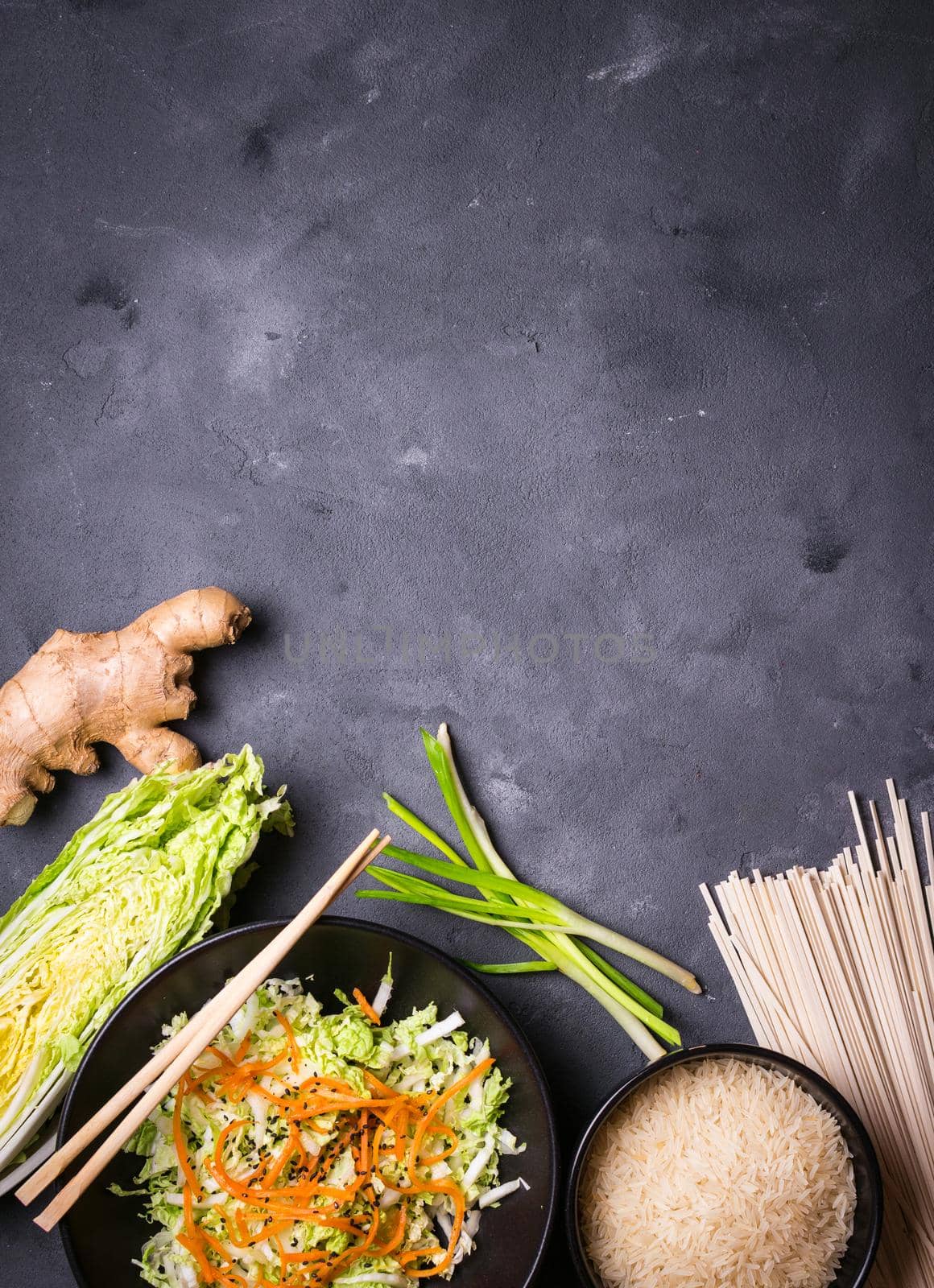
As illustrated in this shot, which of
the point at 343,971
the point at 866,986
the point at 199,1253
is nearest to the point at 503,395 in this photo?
the point at 343,971

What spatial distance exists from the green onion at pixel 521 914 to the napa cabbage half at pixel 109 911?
349 mm

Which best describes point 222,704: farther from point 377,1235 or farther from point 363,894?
point 377,1235

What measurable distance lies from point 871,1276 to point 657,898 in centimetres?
92

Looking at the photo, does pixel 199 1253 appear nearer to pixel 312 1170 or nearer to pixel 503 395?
pixel 312 1170

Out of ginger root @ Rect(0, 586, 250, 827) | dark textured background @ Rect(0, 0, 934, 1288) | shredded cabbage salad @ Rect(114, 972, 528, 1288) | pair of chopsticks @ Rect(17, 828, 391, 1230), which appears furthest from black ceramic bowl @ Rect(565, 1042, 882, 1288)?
ginger root @ Rect(0, 586, 250, 827)

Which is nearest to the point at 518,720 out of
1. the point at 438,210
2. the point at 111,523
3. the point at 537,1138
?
the point at 537,1138

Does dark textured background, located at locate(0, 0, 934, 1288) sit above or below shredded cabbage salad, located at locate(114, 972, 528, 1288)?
above

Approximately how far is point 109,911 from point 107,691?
1.71 ft

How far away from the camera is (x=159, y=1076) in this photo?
1.96m

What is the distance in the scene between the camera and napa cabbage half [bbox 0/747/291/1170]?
2.10 m

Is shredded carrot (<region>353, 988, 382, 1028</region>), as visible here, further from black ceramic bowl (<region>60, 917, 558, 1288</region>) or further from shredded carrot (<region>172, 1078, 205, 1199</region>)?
shredded carrot (<region>172, 1078, 205, 1199</region>)

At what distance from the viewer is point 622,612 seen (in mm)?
2479

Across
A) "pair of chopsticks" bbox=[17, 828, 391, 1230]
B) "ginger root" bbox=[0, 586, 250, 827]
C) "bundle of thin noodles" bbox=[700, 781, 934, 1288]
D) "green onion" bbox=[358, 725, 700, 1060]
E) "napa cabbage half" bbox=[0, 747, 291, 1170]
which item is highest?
"ginger root" bbox=[0, 586, 250, 827]

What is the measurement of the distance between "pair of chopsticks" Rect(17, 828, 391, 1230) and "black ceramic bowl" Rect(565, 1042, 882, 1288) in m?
0.72
